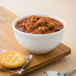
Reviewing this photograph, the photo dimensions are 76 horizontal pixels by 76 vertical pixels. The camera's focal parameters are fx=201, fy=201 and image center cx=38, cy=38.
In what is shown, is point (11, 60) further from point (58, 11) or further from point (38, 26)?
point (58, 11)

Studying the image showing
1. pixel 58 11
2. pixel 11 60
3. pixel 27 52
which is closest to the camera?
pixel 11 60

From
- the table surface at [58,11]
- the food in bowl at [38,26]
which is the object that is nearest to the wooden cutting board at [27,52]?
the table surface at [58,11]

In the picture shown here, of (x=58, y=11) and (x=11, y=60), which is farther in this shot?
(x=58, y=11)

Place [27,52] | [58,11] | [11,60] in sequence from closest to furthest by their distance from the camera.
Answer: [11,60]
[27,52]
[58,11]

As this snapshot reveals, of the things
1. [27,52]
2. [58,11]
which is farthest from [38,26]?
[58,11]

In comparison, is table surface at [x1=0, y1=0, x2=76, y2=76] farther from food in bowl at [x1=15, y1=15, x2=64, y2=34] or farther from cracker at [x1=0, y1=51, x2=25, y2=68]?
food in bowl at [x1=15, y1=15, x2=64, y2=34]

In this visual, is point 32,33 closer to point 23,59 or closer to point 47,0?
point 23,59

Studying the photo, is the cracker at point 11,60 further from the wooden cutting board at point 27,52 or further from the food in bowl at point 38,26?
the food in bowl at point 38,26
